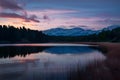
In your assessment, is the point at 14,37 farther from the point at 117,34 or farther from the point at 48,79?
the point at 48,79

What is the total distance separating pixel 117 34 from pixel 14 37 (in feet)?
269

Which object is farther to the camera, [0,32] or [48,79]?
[0,32]

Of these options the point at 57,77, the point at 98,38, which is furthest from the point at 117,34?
the point at 57,77

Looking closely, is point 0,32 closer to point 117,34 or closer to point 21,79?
point 117,34

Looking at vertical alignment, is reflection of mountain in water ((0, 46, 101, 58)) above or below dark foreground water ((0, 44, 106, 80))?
below

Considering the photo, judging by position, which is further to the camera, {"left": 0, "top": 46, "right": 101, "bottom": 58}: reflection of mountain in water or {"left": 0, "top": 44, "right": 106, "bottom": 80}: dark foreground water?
{"left": 0, "top": 46, "right": 101, "bottom": 58}: reflection of mountain in water

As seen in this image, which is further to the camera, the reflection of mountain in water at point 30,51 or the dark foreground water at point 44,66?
the reflection of mountain in water at point 30,51

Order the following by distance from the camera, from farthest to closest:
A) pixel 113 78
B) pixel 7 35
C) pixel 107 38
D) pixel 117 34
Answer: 1. pixel 7 35
2. pixel 107 38
3. pixel 117 34
4. pixel 113 78

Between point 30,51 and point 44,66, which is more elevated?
point 44,66

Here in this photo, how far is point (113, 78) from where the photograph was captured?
21.2m

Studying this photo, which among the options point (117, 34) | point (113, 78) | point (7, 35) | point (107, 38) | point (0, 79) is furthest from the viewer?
point (7, 35)

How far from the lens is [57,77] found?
22.9 metres

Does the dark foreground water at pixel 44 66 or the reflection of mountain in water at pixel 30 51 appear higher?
the dark foreground water at pixel 44 66

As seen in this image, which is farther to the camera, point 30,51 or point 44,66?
point 30,51
